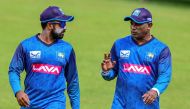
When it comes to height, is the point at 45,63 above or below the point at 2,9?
above

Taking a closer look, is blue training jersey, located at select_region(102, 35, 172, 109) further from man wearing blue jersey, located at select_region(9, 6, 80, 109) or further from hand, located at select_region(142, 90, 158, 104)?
man wearing blue jersey, located at select_region(9, 6, 80, 109)

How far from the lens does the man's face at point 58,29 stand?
10.1 m

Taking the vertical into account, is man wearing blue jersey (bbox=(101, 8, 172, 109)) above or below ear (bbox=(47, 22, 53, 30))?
below

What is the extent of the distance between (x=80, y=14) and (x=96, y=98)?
14.0m

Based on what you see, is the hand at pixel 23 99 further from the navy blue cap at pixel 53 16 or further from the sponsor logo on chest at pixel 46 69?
the navy blue cap at pixel 53 16

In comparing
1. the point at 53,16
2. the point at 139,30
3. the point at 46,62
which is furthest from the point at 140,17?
the point at 46,62

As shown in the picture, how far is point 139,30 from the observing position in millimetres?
10555

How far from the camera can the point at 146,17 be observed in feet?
34.8

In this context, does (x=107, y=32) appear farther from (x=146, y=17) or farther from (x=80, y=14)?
(x=146, y=17)

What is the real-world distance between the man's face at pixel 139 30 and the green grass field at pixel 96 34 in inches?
200

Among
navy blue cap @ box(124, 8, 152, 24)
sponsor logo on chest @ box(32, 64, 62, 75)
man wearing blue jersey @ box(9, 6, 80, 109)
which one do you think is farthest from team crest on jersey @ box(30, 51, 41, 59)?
navy blue cap @ box(124, 8, 152, 24)

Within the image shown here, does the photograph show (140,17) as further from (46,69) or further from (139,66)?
(46,69)

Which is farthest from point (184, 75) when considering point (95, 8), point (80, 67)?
point (95, 8)

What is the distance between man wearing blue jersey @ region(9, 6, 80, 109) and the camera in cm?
1010
